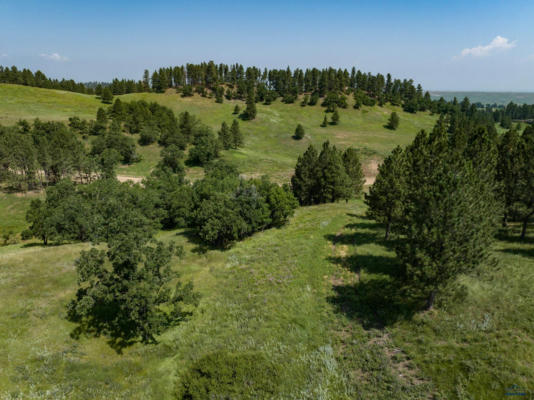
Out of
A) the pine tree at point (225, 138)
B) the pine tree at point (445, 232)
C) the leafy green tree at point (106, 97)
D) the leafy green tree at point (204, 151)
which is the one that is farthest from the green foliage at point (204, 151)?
the pine tree at point (445, 232)

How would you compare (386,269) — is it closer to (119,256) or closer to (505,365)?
(505,365)

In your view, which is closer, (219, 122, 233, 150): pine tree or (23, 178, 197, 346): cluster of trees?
(23, 178, 197, 346): cluster of trees

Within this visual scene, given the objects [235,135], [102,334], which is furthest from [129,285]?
[235,135]

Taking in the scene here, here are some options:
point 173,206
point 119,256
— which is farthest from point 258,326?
point 173,206

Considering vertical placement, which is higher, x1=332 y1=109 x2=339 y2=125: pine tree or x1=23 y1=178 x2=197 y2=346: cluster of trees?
x1=332 y1=109 x2=339 y2=125: pine tree

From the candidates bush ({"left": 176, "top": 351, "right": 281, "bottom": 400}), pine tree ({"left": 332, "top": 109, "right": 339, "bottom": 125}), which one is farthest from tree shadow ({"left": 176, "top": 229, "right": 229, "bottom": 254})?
pine tree ({"left": 332, "top": 109, "right": 339, "bottom": 125})

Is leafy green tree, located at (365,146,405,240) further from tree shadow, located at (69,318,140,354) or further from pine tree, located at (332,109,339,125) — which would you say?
pine tree, located at (332,109,339,125)

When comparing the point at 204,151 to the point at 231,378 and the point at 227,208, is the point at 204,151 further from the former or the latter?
the point at 231,378

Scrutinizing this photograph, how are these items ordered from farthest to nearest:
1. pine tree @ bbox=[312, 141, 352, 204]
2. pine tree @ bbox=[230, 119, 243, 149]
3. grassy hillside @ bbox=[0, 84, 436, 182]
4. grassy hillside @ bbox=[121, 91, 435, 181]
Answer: pine tree @ bbox=[230, 119, 243, 149]
grassy hillside @ bbox=[121, 91, 435, 181]
grassy hillside @ bbox=[0, 84, 436, 182]
pine tree @ bbox=[312, 141, 352, 204]
